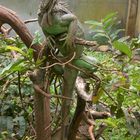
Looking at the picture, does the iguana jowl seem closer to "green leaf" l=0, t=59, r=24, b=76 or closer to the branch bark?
the branch bark

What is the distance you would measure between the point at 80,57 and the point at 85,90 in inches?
5.2

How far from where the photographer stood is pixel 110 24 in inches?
58.0

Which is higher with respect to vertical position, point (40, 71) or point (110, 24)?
point (110, 24)

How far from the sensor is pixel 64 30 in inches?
53.2

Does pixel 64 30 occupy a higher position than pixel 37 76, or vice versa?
pixel 64 30

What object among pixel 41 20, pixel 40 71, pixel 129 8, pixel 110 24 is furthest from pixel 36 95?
pixel 129 8

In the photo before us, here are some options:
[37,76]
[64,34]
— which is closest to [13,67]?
[37,76]

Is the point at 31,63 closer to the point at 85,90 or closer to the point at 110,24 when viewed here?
the point at 85,90

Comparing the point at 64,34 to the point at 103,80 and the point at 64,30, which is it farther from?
the point at 103,80

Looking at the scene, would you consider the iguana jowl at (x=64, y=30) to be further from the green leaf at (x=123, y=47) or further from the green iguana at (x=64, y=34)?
the green leaf at (x=123, y=47)

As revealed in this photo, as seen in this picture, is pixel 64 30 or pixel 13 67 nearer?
pixel 13 67

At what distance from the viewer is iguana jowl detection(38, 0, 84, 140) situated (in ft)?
4.17

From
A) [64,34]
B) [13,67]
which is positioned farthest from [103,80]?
[13,67]

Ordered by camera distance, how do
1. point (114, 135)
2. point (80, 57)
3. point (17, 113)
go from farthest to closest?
point (114, 135) < point (17, 113) < point (80, 57)
